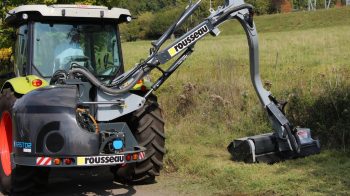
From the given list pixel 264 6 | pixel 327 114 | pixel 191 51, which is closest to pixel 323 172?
pixel 327 114

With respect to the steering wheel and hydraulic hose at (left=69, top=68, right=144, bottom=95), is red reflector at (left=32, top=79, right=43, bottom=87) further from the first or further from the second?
the steering wheel

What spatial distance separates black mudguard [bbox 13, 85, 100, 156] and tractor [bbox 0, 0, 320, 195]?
1cm

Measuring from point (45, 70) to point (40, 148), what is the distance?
1823 millimetres

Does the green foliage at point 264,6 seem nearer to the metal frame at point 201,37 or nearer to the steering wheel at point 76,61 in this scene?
the metal frame at point 201,37

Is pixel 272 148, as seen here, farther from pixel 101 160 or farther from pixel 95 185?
pixel 101 160

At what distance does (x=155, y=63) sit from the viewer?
6.99 m

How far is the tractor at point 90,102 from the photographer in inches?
234

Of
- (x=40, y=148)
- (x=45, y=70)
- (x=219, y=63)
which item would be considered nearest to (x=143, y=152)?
(x=40, y=148)

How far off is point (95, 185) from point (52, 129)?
1860 millimetres

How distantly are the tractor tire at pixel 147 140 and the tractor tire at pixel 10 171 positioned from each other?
117cm

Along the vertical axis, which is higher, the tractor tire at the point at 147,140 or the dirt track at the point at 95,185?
the tractor tire at the point at 147,140

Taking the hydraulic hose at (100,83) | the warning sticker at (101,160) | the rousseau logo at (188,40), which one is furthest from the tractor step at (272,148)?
the warning sticker at (101,160)

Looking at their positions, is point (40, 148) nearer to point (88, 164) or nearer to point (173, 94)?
point (88, 164)

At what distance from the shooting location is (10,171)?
274 inches
